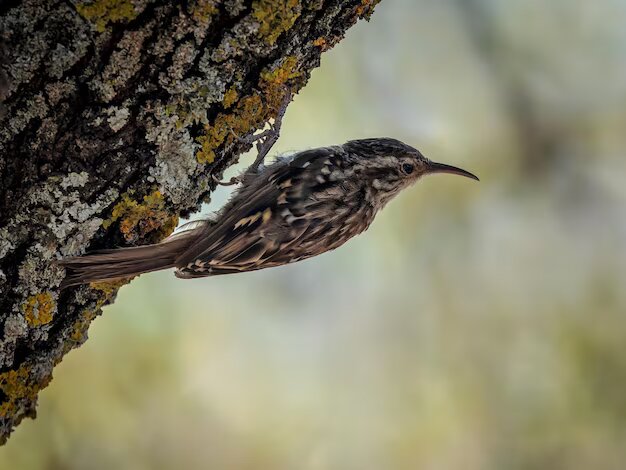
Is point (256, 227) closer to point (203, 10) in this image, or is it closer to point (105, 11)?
point (203, 10)

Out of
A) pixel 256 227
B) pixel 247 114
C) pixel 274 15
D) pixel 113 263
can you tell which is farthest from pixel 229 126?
pixel 256 227

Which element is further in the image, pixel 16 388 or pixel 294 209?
pixel 294 209

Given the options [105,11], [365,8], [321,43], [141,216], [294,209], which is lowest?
[141,216]

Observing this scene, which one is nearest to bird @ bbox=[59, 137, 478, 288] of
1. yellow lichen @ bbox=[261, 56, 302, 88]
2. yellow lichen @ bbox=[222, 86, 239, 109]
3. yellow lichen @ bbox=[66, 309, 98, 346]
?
yellow lichen @ bbox=[66, 309, 98, 346]

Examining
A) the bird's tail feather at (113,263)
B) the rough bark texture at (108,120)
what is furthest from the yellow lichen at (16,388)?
the bird's tail feather at (113,263)

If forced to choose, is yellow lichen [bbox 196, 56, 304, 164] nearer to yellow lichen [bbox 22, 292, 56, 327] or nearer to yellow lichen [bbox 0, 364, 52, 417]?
yellow lichen [bbox 22, 292, 56, 327]

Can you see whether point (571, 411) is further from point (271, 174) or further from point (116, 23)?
point (116, 23)

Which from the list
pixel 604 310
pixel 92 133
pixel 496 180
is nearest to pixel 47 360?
pixel 92 133

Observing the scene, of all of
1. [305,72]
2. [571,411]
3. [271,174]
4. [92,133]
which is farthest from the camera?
[571,411]
